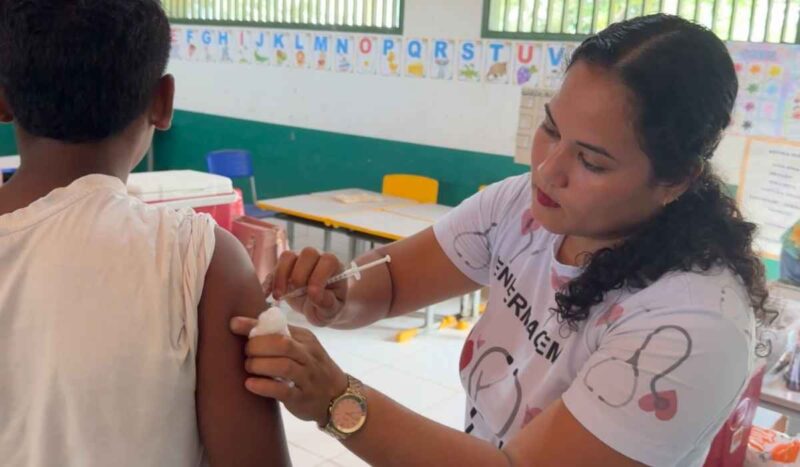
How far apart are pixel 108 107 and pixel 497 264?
763mm

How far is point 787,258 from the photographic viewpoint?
240 centimetres

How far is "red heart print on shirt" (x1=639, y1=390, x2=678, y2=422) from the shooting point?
96 cm

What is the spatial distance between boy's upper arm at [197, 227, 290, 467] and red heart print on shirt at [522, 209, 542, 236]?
1.81 feet

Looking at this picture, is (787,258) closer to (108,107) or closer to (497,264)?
(497,264)

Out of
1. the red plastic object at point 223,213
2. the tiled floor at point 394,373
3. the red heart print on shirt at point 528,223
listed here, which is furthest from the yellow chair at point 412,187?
the red heart print on shirt at point 528,223

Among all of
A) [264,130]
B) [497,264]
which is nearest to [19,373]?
[497,264]

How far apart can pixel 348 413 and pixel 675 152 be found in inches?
22.5

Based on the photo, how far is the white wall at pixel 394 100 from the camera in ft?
16.1

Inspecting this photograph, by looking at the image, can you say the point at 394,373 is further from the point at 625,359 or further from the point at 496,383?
the point at 625,359

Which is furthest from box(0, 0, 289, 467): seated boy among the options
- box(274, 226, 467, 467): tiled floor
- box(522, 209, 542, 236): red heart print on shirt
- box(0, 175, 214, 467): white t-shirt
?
box(274, 226, 467, 467): tiled floor

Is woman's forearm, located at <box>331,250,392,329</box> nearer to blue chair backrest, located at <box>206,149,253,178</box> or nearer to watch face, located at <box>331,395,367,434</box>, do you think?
watch face, located at <box>331,395,367,434</box>

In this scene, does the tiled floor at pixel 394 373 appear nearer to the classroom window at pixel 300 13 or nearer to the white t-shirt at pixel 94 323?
the white t-shirt at pixel 94 323

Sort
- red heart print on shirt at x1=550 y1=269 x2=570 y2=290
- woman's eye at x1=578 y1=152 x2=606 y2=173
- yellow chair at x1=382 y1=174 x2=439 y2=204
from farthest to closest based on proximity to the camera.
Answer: yellow chair at x1=382 y1=174 x2=439 y2=204 < red heart print on shirt at x1=550 y1=269 x2=570 y2=290 < woman's eye at x1=578 y1=152 x2=606 y2=173

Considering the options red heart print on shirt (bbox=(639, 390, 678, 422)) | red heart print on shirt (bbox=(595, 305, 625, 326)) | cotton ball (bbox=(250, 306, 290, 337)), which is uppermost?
cotton ball (bbox=(250, 306, 290, 337))
